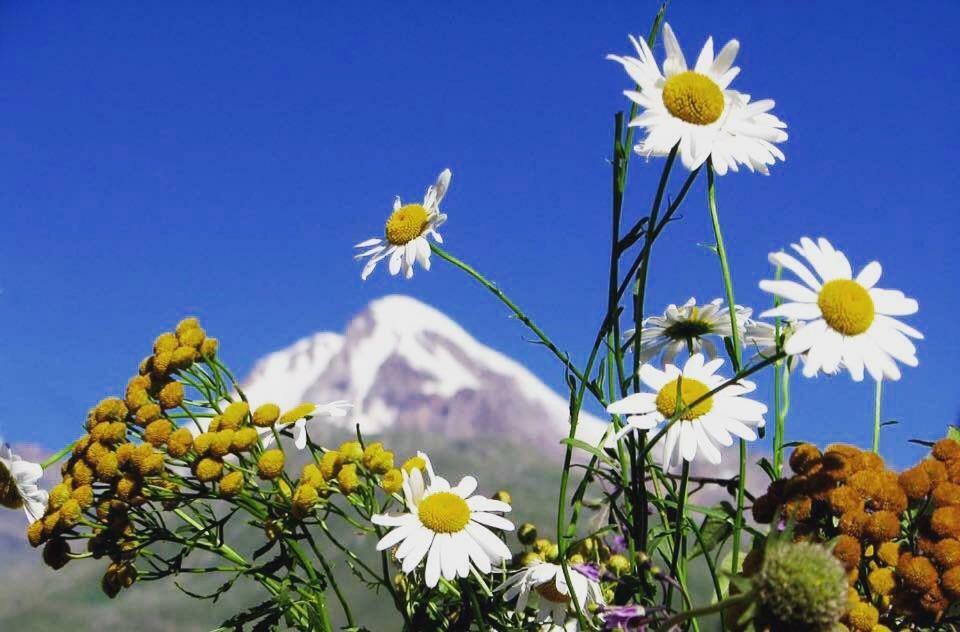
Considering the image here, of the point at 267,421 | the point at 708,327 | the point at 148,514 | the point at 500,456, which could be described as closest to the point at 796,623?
the point at 708,327

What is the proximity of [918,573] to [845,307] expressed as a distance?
0.29 m

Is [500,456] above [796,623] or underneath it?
above

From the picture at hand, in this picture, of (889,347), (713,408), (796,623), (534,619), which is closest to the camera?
(796,623)

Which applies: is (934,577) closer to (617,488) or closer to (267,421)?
(617,488)

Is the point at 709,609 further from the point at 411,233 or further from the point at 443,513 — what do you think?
the point at 411,233

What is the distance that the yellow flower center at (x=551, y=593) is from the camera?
Result: 1249 mm

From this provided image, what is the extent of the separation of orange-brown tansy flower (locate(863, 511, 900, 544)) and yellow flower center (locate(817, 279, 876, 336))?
0.20 m

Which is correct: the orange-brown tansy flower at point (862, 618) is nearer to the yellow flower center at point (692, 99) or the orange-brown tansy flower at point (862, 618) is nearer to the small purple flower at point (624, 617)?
the small purple flower at point (624, 617)

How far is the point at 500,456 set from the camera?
3306cm

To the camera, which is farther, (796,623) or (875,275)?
(875,275)

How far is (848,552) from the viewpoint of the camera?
1010mm

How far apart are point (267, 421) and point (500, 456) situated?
32021 mm

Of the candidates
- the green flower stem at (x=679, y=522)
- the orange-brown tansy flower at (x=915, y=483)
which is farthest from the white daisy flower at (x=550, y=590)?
the orange-brown tansy flower at (x=915, y=483)

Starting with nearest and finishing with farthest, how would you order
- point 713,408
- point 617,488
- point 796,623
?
point 796,623 → point 713,408 → point 617,488
